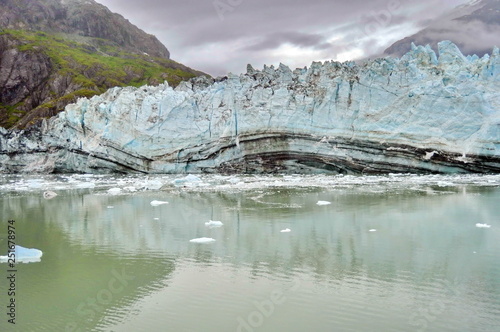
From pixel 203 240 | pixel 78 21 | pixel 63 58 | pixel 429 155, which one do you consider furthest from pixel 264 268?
pixel 78 21

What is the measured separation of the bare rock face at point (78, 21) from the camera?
93.9 metres

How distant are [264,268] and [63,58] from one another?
242 feet

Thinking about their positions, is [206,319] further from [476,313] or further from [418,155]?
[418,155]

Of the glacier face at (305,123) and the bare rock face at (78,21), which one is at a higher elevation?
the bare rock face at (78,21)

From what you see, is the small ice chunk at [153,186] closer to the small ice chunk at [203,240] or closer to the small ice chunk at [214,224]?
the small ice chunk at [214,224]

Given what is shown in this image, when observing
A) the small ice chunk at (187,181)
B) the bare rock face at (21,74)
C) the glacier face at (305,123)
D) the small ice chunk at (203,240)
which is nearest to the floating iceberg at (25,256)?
the small ice chunk at (203,240)

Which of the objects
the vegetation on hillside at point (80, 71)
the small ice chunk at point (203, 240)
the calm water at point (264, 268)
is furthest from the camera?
the vegetation on hillside at point (80, 71)

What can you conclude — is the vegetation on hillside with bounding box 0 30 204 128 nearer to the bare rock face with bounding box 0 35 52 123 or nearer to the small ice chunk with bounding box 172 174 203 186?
the bare rock face with bounding box 0 35 52 123

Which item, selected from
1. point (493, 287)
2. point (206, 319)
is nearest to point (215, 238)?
point (206, 319)

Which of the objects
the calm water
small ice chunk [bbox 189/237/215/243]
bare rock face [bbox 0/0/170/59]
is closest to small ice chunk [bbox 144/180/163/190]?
the calm water

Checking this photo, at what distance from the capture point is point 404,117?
23.3 meters

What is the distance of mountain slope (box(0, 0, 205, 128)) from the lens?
5994cm

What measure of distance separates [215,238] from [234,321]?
413 centimetres

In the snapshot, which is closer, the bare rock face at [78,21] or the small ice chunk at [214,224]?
the small ice chunk at [214,224]
